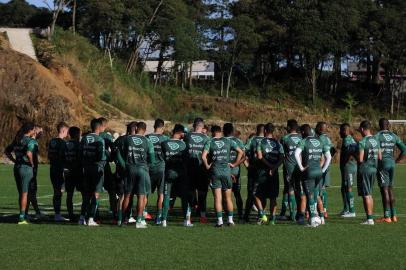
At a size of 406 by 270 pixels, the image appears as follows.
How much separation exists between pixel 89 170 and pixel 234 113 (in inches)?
2175

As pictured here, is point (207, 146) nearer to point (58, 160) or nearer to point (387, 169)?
point (58, 160)

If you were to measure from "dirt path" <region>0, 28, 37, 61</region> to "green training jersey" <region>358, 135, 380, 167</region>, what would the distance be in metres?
41.6

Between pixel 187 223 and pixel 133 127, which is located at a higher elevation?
pixel 133 127

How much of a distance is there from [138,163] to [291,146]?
11.4 ft

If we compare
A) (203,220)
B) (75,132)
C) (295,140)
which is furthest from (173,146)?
(295,140)

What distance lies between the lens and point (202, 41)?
2793 inches

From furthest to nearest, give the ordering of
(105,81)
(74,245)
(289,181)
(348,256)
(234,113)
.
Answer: (234,113), (105,81), (289,181), (74,245), (348,256)

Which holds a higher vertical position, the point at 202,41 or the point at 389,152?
the point at 202,41

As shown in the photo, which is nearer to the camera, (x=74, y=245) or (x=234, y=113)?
(x=74, y=245)

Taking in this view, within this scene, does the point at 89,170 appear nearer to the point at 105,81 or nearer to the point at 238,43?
the point at 105,81

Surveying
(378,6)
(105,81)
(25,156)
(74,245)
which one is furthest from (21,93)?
(378,6)

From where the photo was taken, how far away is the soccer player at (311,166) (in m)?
14.8

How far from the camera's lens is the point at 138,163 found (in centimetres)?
1455

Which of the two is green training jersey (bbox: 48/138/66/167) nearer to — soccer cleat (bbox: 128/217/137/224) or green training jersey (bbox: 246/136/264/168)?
soccer cleat (bbox: 128/217/137/224)
